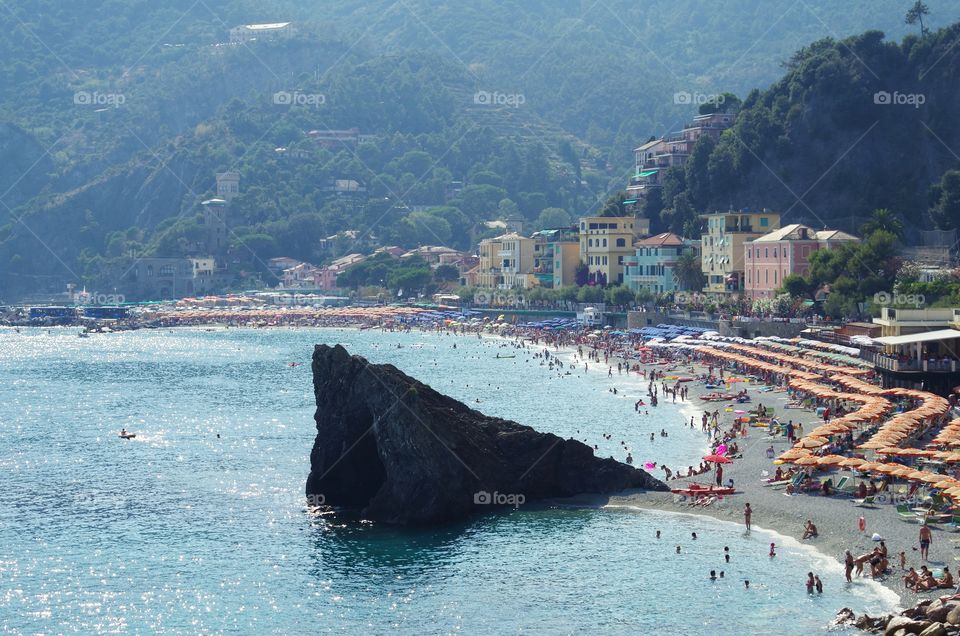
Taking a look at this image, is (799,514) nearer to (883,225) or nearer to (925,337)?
(925,337)

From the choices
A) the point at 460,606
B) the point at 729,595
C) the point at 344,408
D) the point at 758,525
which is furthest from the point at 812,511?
the point at 344,408

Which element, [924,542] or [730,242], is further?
[730,242]

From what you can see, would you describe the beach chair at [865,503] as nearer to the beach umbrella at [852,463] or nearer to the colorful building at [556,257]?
the beach umbrella at [852,463]

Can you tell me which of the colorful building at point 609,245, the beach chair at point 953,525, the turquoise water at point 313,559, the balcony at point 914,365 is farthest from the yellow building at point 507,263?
the beach chair at point 953,525

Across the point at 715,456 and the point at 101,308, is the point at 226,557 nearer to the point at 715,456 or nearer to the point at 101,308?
the point at 715,456

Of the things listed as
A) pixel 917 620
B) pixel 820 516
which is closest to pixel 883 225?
pixel 820 516

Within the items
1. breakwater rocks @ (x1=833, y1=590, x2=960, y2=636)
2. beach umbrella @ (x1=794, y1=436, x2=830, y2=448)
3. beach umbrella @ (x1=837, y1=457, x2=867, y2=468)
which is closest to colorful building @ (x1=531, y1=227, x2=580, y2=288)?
beach umbrella @ (x1=794, y1=436, x2=830, y2=448)
